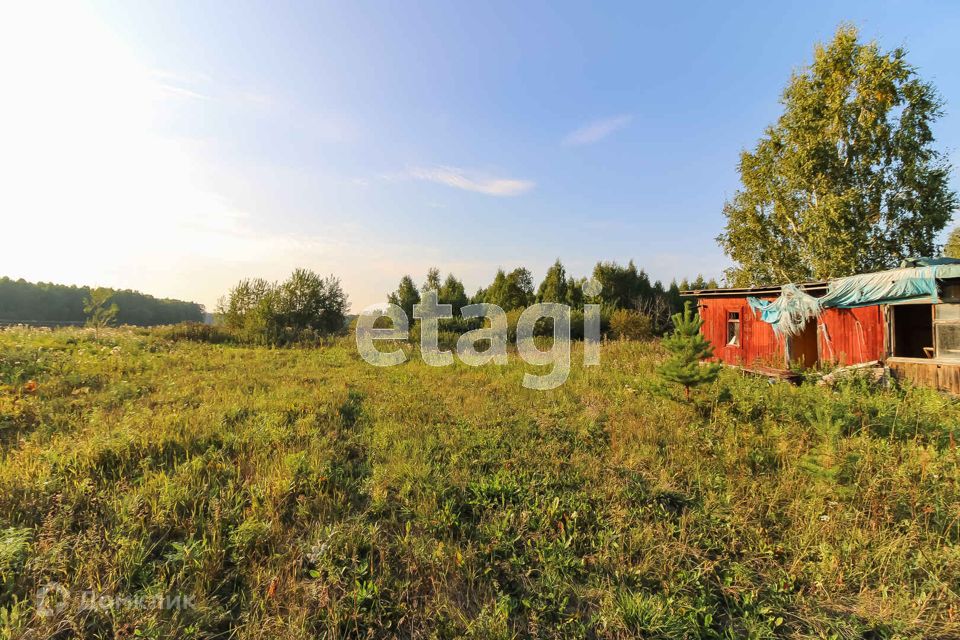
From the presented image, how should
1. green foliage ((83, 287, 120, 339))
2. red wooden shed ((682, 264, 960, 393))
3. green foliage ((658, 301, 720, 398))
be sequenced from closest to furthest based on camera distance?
green foliage ((658, 301, 720, 398)) → red wooden shed ((682, 264, 960, 393)) → green foliage ((83, 287, 120, 339))

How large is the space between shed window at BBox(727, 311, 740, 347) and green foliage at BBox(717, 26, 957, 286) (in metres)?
6.28

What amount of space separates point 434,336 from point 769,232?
18.1 metres

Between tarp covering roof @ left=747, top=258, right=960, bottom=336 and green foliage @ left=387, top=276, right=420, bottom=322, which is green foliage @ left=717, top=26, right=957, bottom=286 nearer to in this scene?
tarp covering roof @ left=747, top=258, right=960, bottom=336

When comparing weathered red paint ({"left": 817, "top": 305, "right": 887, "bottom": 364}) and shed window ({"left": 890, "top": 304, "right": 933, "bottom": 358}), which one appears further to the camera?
shed window ({"left": 890, "top": 304, "right": 933, "bottom": 358})

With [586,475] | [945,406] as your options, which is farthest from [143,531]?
[945,406]

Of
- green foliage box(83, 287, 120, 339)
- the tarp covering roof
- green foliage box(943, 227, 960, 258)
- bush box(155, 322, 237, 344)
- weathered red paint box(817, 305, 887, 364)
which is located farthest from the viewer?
green foliage box(943, 227, 960, 258)

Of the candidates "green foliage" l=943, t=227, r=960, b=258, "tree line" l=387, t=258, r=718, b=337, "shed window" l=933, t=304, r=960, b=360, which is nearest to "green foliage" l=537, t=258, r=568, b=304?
"tree line" l=387, t=258, r=718, b=337

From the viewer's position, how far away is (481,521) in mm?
3207

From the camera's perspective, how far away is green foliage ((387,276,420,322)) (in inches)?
874

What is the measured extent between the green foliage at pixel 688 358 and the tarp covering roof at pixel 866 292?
17.9ft

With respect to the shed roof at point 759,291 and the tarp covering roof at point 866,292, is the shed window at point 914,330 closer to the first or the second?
the tarp covering roof at point 866,292

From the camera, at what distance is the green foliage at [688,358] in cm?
568

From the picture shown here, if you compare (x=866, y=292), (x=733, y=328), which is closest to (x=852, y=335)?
(x=866, y=292)

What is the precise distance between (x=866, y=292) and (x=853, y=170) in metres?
12.2
